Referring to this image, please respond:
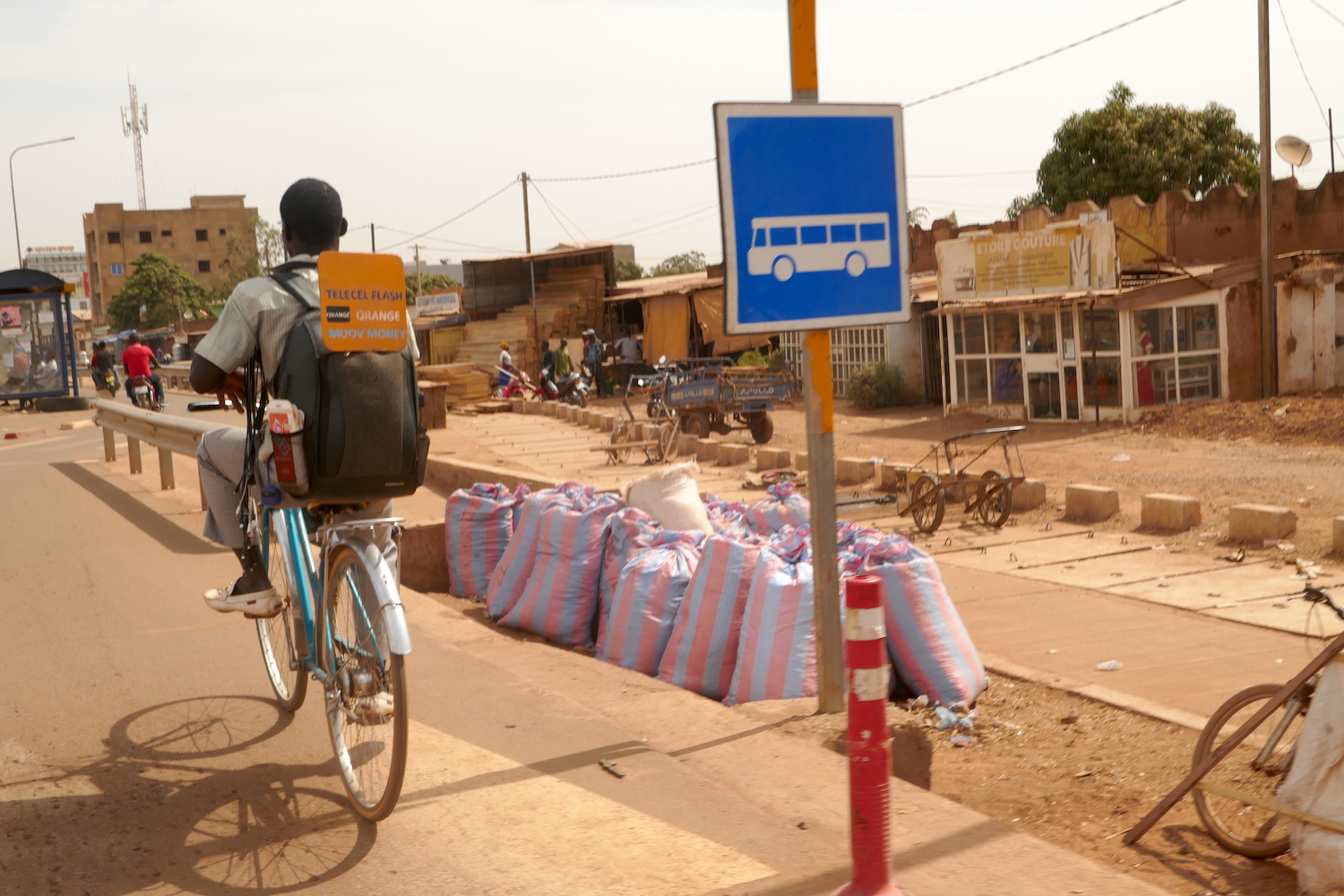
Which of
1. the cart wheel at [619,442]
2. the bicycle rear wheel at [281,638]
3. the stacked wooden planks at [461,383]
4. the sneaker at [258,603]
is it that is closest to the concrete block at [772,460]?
the cart wheel at [619,442]

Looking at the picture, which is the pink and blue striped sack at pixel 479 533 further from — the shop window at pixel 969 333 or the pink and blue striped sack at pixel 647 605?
the shop window at pixel 969 333

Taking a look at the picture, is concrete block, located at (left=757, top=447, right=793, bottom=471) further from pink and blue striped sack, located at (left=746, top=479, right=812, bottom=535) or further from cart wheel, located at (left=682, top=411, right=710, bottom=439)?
pink and blue striped sack, located at (left=746, top=479, right=812, bottom=535)

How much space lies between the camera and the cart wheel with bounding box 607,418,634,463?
58.5 ft

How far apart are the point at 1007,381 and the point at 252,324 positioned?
63.6ft

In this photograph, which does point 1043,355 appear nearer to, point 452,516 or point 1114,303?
point 1114,303

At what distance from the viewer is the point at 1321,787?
10.8 ft

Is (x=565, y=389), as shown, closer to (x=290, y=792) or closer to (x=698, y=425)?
(x=698, y=425)

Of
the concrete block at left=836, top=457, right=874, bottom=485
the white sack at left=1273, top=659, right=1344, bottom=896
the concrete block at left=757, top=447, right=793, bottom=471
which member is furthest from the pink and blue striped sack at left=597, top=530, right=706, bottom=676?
the concrete block at left=757, top=447, right=793, bottom=471

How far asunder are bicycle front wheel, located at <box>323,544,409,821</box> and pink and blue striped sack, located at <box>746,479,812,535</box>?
3480mm

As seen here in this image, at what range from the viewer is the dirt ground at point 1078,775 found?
3.60 metres

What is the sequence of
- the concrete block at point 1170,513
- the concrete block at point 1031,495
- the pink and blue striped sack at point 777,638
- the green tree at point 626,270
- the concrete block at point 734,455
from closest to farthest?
the pink and blue striped sack at point 777,638 < the concrete block at point 1170,513 < the concrete block at point 1031,495 < the concrete block at point 734,455 < the green tree at point 626,270

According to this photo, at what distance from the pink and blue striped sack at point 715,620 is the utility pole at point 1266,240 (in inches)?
635

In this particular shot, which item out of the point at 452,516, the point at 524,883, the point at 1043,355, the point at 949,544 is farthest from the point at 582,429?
the point at 524,883

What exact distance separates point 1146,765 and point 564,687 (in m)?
2.30
